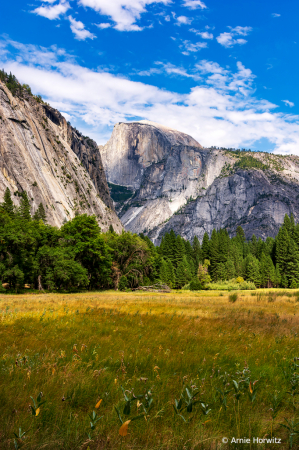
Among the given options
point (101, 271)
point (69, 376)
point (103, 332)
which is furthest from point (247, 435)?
point (101, 271)

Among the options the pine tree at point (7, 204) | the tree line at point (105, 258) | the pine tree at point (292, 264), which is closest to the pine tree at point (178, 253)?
the tree line at point (105, 258)

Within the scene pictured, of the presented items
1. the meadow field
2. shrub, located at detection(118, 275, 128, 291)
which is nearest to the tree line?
shrub, located at detection(118, 275, 128, 291)

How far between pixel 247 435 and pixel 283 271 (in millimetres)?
94067

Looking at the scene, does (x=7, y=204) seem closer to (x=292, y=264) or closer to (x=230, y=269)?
(x=230, y=269)

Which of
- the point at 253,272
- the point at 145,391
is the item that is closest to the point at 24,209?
the point at 253,272

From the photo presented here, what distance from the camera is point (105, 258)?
4856 cm

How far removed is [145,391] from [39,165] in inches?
4653

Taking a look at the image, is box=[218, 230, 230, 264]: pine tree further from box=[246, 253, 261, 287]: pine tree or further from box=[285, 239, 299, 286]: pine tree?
box=[285, 239, 299, 286]: pine tree

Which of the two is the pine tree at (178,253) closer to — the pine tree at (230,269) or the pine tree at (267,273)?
the pine tree at (230,269)

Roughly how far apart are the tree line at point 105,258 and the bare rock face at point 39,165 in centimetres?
965

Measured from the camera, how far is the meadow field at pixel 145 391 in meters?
3.25

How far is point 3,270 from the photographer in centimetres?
3697

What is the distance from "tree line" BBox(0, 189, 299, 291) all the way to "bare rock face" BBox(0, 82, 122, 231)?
31.7 ft

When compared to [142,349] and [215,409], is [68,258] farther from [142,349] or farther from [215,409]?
[215,409]
